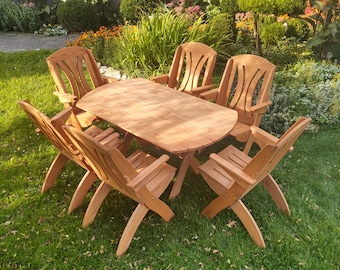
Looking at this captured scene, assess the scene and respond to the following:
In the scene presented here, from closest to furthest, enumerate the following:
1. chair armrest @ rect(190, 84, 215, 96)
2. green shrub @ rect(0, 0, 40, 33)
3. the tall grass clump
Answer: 1. chair armrest @ rect(190, 84, 215, 96)
2. the tall grass clump
3. green shrub @ rect(0, 0, 40, 33)

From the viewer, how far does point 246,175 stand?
2613 mm

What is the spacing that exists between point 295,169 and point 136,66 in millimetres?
2984

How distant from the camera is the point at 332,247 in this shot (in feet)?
9.52

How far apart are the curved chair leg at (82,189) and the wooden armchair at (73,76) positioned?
0.98 m

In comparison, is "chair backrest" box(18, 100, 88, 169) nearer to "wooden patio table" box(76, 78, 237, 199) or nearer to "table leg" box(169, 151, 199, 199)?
"wooden patio table" box(76, 78, 237, 199)

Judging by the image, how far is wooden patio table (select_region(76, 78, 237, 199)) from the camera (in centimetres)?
284

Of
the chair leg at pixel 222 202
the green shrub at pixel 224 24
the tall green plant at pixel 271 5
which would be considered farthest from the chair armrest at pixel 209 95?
the green shrub at pixel 224 24

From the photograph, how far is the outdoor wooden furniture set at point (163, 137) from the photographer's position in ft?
8.51

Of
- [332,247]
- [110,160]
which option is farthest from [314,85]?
[110,160]

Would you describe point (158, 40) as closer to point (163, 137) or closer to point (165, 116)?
point (165, 116)

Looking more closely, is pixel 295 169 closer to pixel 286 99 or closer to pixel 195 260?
pixel 286 99

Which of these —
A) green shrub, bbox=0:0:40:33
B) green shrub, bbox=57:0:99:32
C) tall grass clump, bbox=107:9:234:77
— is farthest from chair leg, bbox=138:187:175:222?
green shrub, bbox=0:0:40:33

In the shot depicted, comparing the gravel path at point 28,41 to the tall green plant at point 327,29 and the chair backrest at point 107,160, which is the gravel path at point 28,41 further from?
the chair backrest at point 107,160

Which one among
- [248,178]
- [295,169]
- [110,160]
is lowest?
[295,169]
